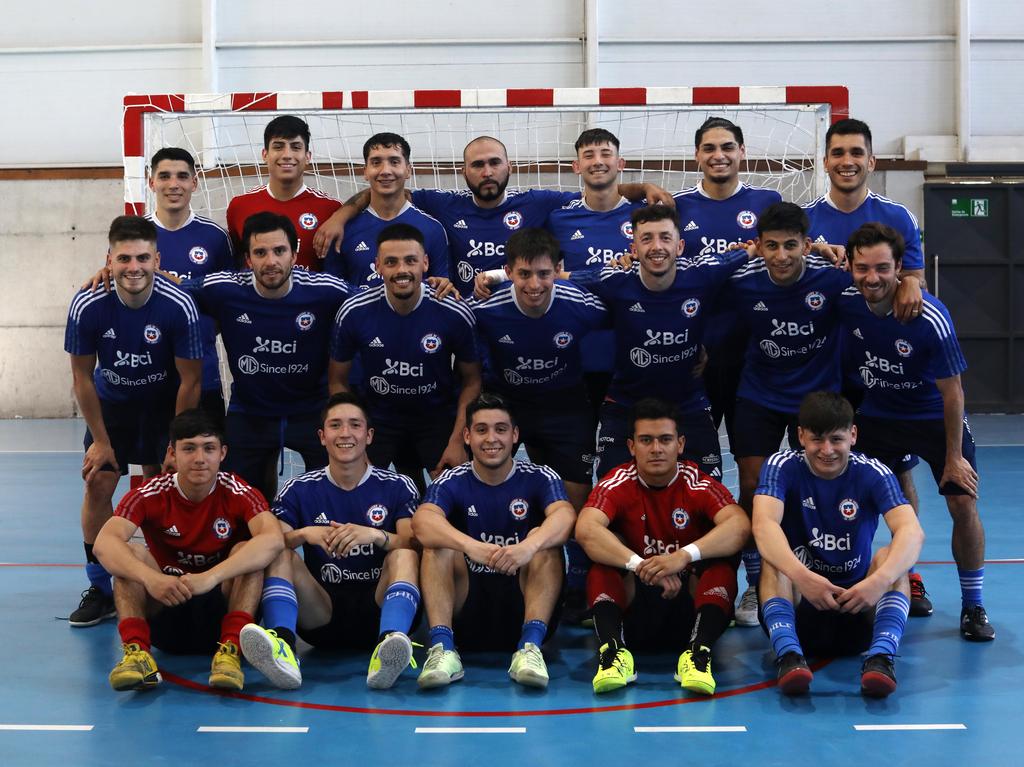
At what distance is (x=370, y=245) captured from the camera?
673 cm

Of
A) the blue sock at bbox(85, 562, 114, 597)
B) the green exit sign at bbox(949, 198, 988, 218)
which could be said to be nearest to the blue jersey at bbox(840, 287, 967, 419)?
the blue sock at bbox(85, 562, 114, 597)

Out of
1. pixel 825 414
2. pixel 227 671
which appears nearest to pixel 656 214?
pixel 825 414

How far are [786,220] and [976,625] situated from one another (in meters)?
2.20

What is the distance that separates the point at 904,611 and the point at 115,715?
10.9 feet

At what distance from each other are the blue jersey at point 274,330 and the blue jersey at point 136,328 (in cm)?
22

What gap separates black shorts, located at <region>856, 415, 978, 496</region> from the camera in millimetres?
5809

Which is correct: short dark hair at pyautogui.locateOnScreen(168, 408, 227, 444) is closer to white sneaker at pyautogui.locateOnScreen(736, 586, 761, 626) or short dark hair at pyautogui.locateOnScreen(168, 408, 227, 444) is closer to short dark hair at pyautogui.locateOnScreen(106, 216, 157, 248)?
short dark hair at pyautogui.locateOnScreen(106, 216, 157, 248)

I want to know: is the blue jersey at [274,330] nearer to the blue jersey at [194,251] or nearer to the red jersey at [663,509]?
the blue jersey at [194,251]

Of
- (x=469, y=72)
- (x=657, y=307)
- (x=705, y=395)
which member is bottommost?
(x=705, y=395)

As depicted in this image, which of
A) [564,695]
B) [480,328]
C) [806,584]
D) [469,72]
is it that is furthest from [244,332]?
[469,72]

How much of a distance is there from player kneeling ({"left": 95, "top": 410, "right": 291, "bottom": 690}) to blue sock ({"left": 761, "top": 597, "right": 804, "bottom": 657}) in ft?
7.19

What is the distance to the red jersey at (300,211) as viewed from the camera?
6930 mm

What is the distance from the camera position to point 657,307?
5.98 meters

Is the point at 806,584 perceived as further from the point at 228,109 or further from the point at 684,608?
the point at 228,109
